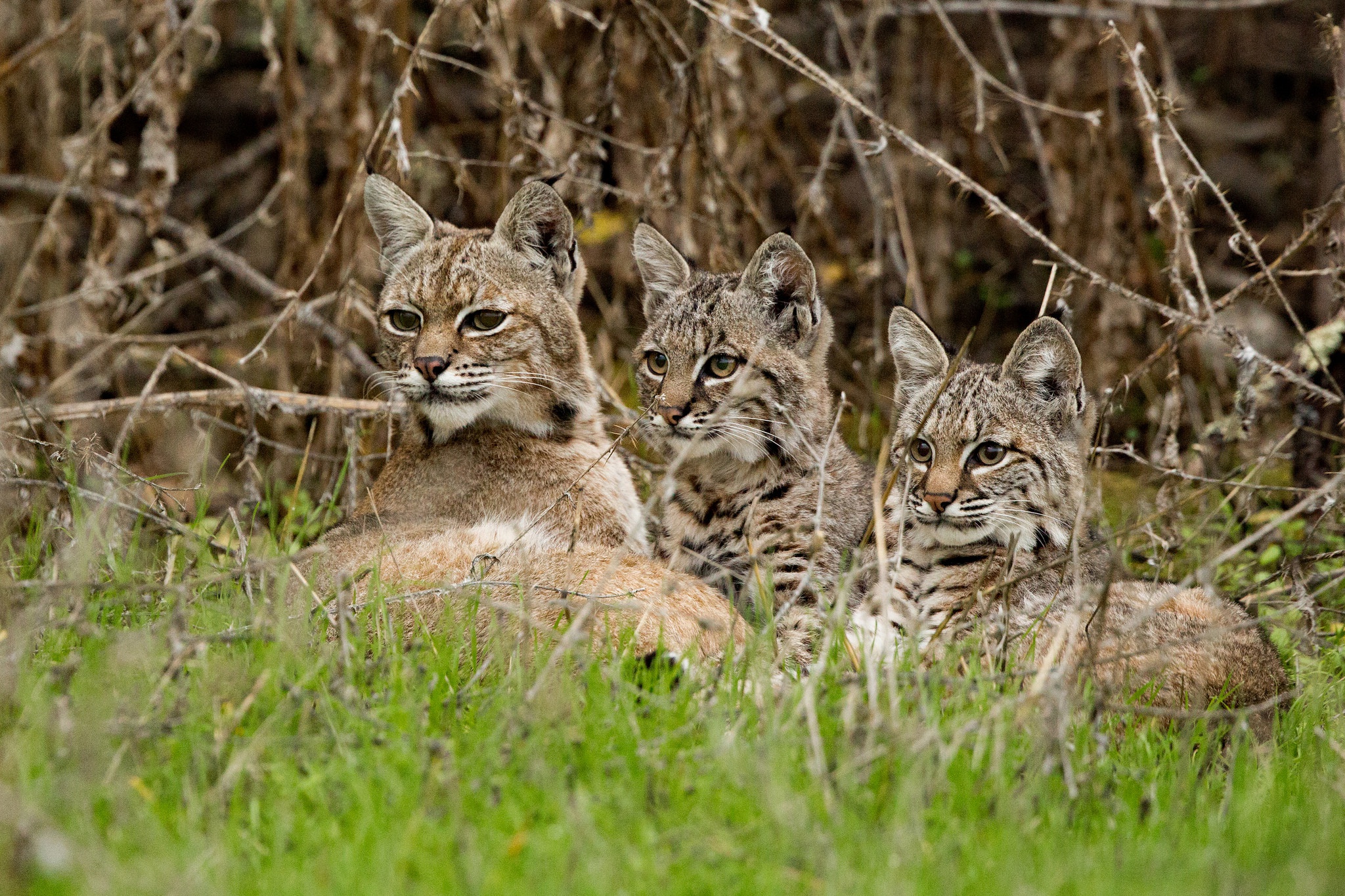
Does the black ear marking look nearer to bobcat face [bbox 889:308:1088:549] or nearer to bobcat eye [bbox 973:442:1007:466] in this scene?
bobcat face [bbox 889:308:1088:549]

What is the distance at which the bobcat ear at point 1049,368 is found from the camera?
473 cm

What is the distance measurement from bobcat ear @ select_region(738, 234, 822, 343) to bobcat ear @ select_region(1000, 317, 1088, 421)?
797 mm

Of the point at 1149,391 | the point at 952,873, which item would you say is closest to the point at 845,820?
the point at 952,873

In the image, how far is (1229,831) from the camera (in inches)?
124

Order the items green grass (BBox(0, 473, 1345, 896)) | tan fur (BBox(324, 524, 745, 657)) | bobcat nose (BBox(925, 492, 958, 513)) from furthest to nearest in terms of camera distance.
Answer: bobcat nose (BBox(925, 492, 958, 513)) → tan fur (BBox(324, 524, 745, 657)) → green grass (BBox(0, 473, 1345, 896))

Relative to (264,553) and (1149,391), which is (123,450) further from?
(1149,391)

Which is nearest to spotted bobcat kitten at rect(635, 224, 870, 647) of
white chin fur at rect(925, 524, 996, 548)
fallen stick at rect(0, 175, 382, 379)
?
white chin fur at rect(925, 524, 996, 548)

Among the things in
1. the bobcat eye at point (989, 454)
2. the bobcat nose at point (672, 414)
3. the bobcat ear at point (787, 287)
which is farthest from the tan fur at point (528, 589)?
the bobcat ear at point (787, 287)

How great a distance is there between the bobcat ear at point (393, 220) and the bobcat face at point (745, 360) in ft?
3.21

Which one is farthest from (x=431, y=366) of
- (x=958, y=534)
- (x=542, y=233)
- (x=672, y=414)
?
(x=958, y=534)

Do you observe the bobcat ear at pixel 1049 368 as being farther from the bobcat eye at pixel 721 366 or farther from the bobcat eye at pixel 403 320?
the bobcat eye at pixel 403 320

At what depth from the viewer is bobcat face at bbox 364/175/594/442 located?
16.8ft

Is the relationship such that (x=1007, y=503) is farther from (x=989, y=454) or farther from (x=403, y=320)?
(x=403, y=320)

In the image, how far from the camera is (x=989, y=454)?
4.83 meters
